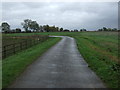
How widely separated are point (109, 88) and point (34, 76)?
3401 mm

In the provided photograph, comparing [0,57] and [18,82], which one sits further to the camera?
[0,57]

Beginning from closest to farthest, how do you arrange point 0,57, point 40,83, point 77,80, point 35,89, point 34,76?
point 35,89 < point 40,83 < point 77,80 < point 34,76 < point 0,57

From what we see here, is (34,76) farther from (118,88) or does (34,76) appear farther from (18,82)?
(118,88)

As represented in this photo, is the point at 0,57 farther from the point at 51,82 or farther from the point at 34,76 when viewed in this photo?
the point at 51,82

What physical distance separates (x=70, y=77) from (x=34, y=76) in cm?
157

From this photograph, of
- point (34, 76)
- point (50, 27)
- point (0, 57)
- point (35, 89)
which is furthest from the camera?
point (50, 27)

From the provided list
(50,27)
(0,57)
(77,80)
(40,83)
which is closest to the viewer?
(40,83)

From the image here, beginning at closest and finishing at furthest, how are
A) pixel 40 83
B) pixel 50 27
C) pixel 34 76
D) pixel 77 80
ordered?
1. pixel 40 83
2. pixel 77 80
3. pixel 34 76
4. pixel 50 27

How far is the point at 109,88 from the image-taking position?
726cm

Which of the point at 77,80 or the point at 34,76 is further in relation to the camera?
the point at 34,76

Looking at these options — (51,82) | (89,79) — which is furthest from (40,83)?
(89,79)

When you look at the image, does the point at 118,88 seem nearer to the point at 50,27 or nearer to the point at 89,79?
the point at 89,79

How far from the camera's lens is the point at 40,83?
7887 millimetres

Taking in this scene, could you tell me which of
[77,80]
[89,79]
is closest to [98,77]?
[89,79]
